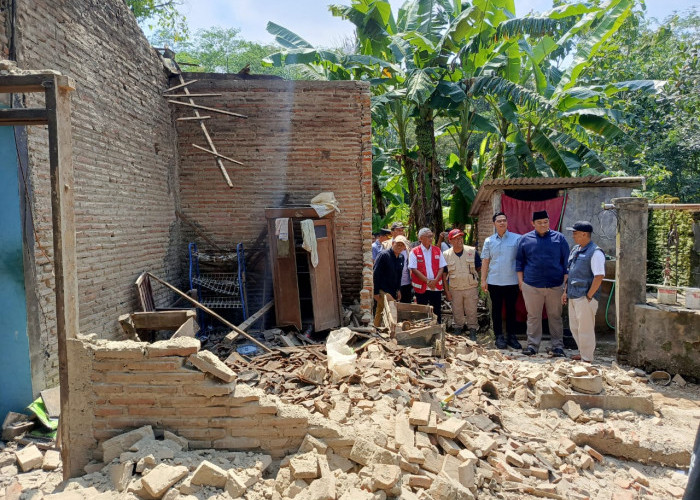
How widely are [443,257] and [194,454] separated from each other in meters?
5.35

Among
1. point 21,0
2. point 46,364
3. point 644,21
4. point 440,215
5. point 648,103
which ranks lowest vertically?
point 46,364

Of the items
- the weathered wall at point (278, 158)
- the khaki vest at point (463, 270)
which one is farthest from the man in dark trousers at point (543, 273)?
the weathered wall at point (278, 158)

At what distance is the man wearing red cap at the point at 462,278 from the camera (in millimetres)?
7730

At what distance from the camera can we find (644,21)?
73.8ft

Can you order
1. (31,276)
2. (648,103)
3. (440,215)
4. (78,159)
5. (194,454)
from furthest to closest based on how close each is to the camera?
(648,103), (440,215), (78,159), (31,276), (194,454)

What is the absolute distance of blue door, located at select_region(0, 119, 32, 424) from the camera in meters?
4.29

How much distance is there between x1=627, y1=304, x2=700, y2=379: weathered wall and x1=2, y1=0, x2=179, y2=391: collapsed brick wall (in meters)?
7.29

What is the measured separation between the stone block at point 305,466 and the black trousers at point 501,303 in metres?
4.99

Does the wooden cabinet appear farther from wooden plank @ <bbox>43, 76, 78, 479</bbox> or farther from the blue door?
wooden plank @ <bbox>43, 76, 78, 479</bbox>

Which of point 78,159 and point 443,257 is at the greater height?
point 78,159

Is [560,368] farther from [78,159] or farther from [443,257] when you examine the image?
[78,159]

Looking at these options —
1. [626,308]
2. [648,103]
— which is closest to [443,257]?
[626,308]

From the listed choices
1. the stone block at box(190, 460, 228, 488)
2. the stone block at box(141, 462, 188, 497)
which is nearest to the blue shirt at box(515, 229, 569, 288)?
the stone block at box(190, 460, 228, 488)

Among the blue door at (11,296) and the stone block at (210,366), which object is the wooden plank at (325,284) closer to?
the stone block at (210,366)
